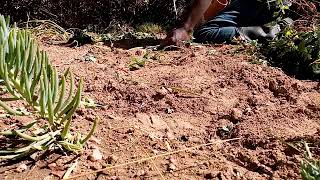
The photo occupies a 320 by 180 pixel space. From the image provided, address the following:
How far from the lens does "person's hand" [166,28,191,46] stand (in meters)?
3.02

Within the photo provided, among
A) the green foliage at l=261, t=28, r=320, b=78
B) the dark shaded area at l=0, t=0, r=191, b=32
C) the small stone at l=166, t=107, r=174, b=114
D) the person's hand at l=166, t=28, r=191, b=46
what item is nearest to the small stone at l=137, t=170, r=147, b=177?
the small stone at l=166, t=107, r=174, b=114

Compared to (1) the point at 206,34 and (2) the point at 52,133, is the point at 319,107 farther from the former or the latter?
(1) the point at 206,34

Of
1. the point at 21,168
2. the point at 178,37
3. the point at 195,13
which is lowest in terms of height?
the point at 21,168

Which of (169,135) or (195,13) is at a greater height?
(195,13)

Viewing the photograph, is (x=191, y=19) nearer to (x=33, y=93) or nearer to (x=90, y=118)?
(x=90, y=118)

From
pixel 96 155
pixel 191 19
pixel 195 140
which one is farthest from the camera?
pixel 191 19

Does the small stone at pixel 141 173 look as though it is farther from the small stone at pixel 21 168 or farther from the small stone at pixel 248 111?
the small stone at pixel 248 111

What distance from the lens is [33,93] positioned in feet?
4.62

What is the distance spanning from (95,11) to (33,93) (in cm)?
379

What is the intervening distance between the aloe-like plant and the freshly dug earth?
5 centimetres

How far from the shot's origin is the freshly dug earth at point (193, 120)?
139 centimetres

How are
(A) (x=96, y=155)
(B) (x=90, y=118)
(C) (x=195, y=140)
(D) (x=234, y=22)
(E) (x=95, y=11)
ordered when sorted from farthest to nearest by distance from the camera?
1. (E) (x=95, y=11)
2. (D) (x=234, y=22)
3. (B) (x=90, y=118)
4. (C) (x=195, y=140)
5. (A) (x=96, y=155)

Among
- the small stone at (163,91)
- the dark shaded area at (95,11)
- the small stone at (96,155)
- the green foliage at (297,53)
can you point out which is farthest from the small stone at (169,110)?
the dark shaded area at (95,11)

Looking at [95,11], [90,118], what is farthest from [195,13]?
[95,11]
